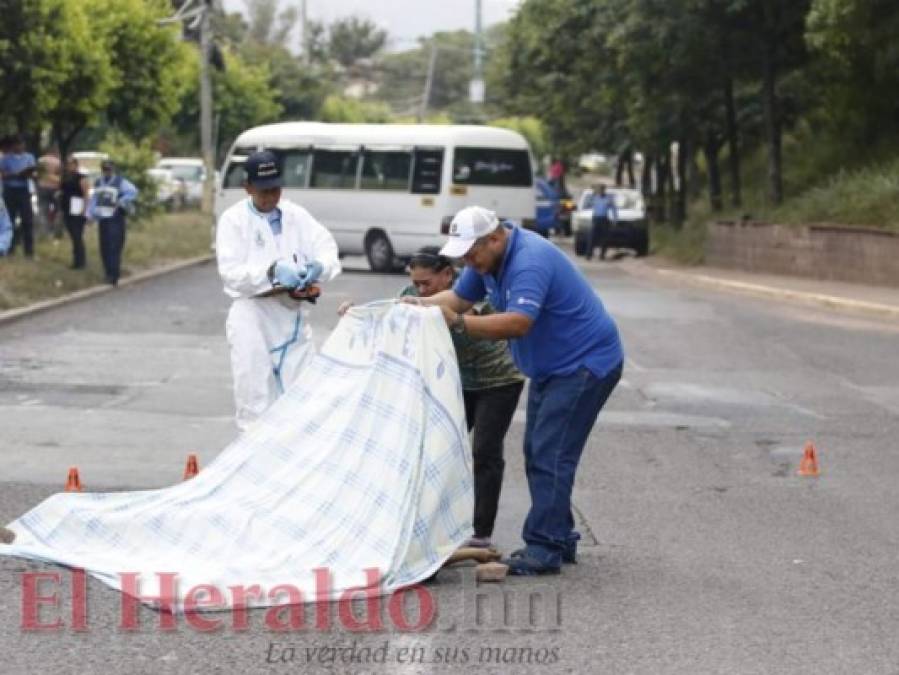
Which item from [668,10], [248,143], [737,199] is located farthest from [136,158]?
[737,199]

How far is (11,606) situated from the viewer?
7.93 m

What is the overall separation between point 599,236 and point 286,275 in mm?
35575

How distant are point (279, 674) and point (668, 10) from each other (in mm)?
30027

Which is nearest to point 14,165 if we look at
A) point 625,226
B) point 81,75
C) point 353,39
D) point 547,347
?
point 81,75

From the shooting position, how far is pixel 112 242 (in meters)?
27.7

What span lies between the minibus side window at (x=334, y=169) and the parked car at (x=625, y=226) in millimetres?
9588

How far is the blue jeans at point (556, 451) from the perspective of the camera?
8773mm

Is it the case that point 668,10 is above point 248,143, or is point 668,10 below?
above

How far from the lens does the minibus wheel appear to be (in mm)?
36562

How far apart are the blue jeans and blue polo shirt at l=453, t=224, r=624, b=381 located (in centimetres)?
7

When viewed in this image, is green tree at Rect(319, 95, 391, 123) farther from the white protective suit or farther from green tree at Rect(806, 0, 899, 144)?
the white protective suit

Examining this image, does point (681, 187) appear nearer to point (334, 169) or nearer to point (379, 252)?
point (334, 169)

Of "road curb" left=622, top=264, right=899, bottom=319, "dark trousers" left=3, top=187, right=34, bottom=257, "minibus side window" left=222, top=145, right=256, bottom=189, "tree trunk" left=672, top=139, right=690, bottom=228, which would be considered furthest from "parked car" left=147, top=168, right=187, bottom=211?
"dark trousers" left=3, top=187, right=34, bottom=257

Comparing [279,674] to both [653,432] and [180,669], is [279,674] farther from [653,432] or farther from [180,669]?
[653,432]
